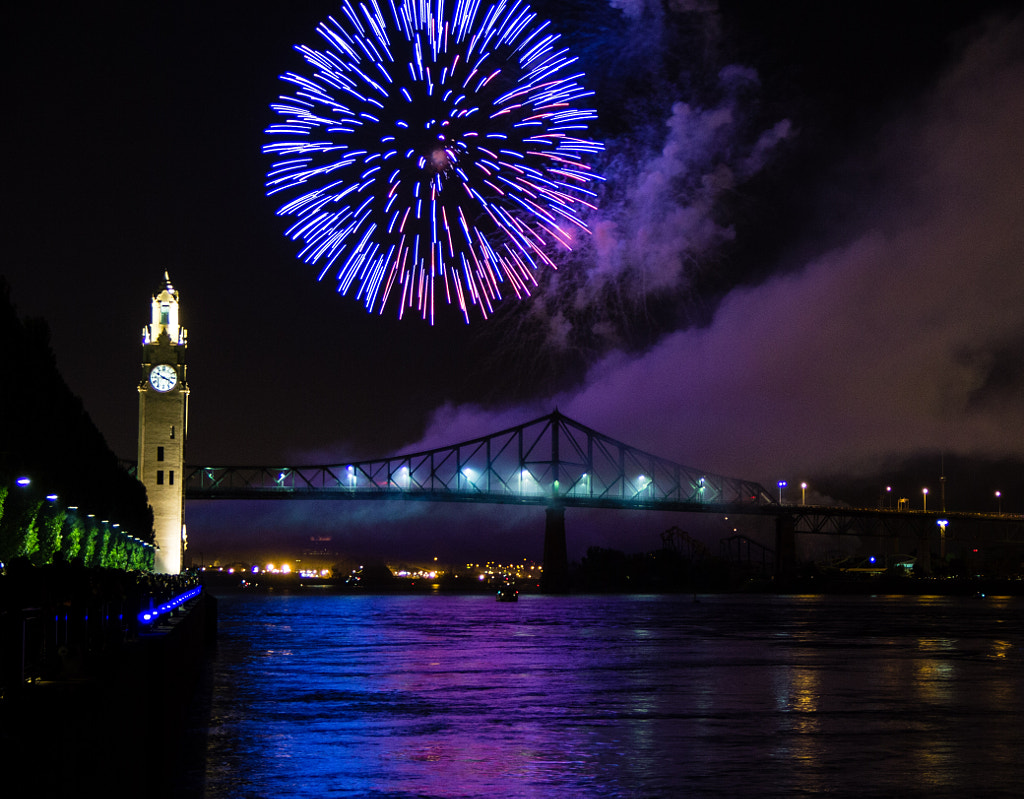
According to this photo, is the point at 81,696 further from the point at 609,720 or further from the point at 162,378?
the point at 162,378

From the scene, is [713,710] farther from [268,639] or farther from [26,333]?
[268,639]

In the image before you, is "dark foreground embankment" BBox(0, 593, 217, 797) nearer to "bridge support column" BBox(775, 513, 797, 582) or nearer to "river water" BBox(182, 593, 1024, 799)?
"river water" BBox(182, 593, 1024, 799)

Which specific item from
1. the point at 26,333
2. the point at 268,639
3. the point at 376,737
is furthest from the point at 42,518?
the point at 376,737

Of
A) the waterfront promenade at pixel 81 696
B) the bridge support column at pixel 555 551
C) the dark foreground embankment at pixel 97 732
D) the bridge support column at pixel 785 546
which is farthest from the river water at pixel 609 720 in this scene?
the bridge support column at pixel 785 546

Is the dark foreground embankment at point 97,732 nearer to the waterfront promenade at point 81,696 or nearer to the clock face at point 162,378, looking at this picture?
the waterfront promenade at point 81,696

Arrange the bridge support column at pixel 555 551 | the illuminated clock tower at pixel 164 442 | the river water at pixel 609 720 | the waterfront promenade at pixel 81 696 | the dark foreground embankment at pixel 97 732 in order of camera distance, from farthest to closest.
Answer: the bridge support column at pixel 555 551 → the illuminated clock tower at pixel 164 442 → the river water at pixel 609 720 → the waterfront promenade at pixel 81 696 → the dark foreground embankment at pixel 97 732

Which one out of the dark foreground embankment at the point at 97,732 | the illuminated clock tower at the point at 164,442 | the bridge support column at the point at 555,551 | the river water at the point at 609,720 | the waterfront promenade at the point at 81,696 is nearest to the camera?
the dark foreground embankment at the point at 97,732

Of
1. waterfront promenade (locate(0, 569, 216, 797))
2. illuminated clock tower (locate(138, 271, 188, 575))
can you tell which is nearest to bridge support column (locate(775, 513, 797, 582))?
A: illuminated clock tower (locate(138, 271, 188, 575))
